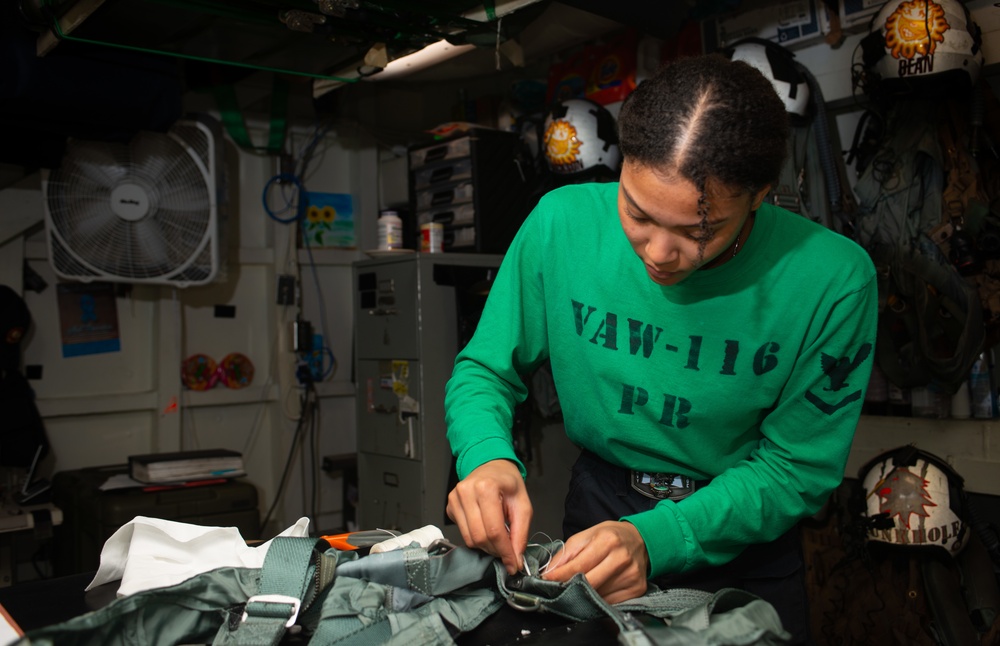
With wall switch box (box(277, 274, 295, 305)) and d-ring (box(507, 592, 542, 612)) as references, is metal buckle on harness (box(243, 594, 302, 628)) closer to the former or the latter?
d-ring (box(507, 592, 542, 612))

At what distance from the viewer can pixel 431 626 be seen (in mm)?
897

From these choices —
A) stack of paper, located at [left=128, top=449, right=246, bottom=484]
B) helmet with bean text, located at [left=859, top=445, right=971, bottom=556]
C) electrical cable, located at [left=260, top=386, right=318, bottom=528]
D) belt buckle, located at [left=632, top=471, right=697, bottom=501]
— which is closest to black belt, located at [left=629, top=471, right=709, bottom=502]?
belt buckle, located at [left=632, top=471, right=697, bottom=501]

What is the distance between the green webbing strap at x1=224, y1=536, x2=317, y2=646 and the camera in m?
0.87

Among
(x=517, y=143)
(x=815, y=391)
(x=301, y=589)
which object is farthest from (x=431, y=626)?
(x=517, y=143)

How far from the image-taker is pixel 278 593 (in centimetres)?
92

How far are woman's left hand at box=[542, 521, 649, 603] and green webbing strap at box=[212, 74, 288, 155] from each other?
3585 millimetres

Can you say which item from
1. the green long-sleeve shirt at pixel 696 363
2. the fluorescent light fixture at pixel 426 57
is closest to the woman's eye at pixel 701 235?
the green long-sleeve shirt at pixel 696 363

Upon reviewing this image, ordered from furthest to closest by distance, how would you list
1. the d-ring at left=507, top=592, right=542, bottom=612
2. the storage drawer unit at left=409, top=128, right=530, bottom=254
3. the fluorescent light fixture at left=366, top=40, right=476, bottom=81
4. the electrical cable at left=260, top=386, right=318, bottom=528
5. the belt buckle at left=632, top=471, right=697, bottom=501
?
the electrical cable at left=260, top=386, right=318, bottom=528 < the storage drawer unit at left=409, top=128, right=530, bottom=254 < the fluorescent light fixture at left=366, top=40, right=476, bottom=81 < the belt buckle at left=632, top=471, right=697, bottom=501 < the d-ring at left=507, top=592, right=542, bottom=612

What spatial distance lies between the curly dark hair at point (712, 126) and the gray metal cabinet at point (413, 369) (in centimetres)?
229

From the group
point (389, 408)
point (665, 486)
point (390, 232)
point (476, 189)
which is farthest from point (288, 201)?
point (665, 486)

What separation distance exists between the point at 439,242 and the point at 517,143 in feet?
2.03

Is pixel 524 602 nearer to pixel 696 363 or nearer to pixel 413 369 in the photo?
pixel 696 363

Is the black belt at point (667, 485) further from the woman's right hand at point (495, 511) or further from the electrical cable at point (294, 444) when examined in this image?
the electrical cable at point (294, 444)

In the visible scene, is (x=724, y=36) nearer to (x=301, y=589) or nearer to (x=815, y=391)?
(x=815, y=391)
